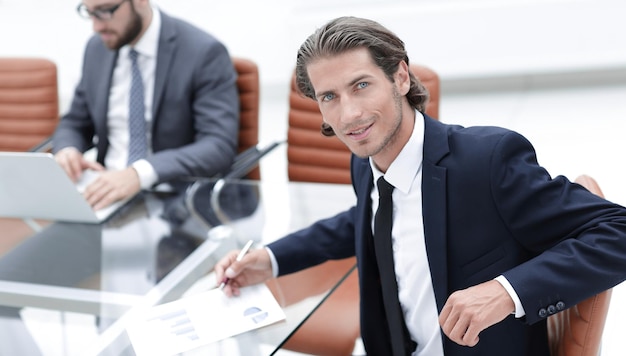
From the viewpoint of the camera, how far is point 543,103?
4734 millimetres

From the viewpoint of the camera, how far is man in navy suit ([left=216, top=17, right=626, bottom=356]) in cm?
132

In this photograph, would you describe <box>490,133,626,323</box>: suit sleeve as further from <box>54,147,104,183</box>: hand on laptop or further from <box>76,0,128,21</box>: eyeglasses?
<box>76,0,128,21</box>: eyeglasses

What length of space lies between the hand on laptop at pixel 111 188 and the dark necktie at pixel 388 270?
3.38 feet

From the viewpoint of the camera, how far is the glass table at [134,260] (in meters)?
1.63

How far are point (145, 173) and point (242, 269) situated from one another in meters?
0.84

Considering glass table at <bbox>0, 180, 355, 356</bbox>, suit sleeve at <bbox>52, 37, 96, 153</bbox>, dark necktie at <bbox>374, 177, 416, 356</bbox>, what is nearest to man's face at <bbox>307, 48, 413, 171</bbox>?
dark necktie at <bbox>374, 177, 416, 356</bbox>

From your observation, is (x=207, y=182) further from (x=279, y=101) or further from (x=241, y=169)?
(x=279, y=101)

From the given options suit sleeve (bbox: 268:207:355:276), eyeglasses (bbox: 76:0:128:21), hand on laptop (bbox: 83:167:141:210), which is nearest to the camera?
suit sleeve (bbox: 268:207:355:276)

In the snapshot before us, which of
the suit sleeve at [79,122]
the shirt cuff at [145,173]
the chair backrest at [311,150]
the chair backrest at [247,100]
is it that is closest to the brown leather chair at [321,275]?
the chair backrest at [311,150]

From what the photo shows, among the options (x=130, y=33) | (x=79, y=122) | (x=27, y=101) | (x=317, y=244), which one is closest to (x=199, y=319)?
(x=317, y=244)

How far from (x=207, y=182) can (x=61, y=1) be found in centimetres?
368

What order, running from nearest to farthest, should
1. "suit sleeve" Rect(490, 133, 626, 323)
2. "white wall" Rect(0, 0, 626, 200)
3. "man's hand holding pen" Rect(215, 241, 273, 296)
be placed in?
"suit sleeve" Rect(490, 133, 626, 323), "man's hand holding pen" Rect(215, 241, 273, 296), "white wall" Rect(0, 0, 626, 200)

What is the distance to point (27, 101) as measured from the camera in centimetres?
323

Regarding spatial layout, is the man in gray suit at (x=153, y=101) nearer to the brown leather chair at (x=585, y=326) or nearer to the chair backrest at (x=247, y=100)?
the chair backrest at (x=247, y=100)
